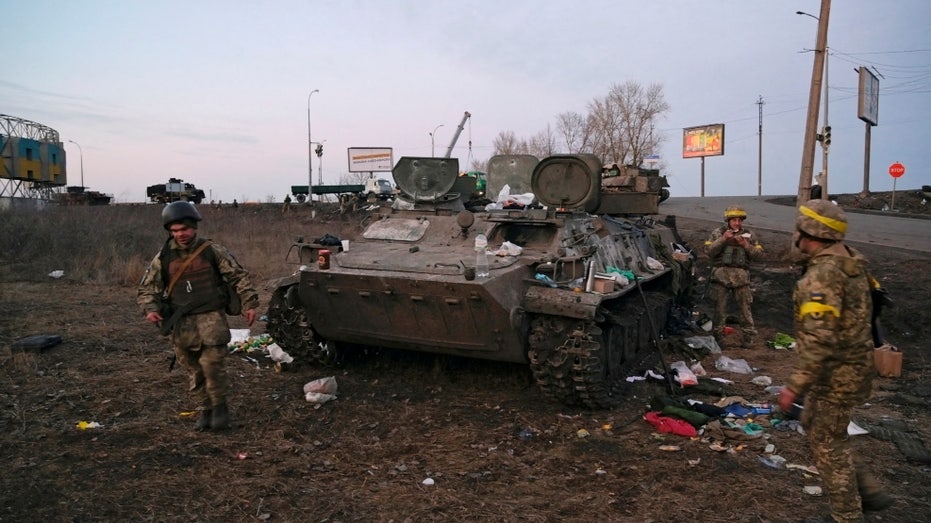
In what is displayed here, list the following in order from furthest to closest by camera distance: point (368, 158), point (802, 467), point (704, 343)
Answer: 1. point (368, 158)
2. point (704, 343)
3. point (802, 467)

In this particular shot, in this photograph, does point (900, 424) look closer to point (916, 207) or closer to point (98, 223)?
point (98, 223)

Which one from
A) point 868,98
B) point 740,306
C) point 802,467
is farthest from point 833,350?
point 868,98

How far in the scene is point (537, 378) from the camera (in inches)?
257

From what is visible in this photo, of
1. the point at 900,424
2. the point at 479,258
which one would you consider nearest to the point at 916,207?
the point at 900,424

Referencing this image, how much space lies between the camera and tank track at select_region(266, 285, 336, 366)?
766 centimetres

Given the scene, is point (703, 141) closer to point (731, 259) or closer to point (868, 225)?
point (868, 225)

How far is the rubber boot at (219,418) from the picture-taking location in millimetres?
5812

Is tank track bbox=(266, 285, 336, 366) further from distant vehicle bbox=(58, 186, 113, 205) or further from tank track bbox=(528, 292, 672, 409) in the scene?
distant vehicle bbox=(58, 186, 113, 205)

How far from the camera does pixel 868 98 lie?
32.8 m

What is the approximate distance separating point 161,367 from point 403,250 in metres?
2.95

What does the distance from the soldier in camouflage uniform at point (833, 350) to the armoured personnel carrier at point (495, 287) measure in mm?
2422

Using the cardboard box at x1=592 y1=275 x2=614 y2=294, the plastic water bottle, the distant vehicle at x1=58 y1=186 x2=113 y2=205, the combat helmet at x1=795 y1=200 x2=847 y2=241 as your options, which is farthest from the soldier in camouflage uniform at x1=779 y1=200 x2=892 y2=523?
the distant vehicle at x1=58 y1=186 x2=113 y2=205

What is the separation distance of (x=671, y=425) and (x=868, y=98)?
3246cm

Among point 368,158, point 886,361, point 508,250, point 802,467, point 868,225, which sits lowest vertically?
point 802,467
